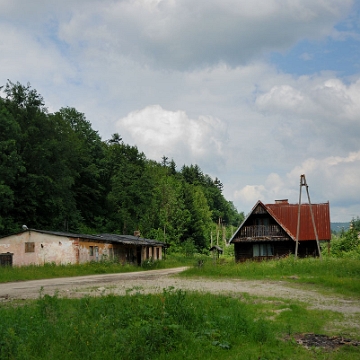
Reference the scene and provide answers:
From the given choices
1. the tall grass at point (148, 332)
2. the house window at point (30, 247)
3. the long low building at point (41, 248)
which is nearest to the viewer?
the tall grass at point (148, 332)

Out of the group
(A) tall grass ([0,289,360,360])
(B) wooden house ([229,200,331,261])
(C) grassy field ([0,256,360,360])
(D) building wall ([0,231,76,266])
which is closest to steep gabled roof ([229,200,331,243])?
(B) wooden house ([229,200,331,261])

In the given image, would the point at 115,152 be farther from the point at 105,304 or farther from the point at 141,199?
the point at 105,304

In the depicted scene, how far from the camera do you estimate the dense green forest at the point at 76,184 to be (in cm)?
4668

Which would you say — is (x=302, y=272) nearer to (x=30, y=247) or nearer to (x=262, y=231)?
(x=262, y=231)

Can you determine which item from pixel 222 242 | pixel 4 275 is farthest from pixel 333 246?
pixel 222 242

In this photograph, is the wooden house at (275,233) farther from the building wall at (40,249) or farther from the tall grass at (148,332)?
the tall grass at (148,332)

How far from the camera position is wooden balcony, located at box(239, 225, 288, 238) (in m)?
40.8

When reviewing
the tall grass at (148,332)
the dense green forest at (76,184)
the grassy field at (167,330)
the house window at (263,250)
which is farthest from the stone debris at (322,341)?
the dense green forest at (76,184)

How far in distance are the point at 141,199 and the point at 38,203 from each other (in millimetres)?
17041

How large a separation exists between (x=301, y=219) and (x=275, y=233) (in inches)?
128

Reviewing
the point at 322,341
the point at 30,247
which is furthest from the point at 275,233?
the point at 322,341

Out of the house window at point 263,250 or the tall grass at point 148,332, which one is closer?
the tall grass at point 148,332

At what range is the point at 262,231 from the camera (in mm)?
41406

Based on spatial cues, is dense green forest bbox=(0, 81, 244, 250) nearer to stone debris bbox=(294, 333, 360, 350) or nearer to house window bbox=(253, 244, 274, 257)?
house window bbox=(253, 244, 274, 257)
